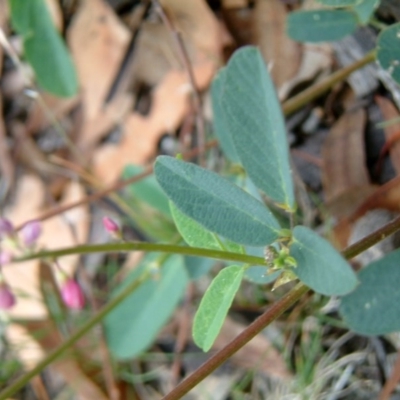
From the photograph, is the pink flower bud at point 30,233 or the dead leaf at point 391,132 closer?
the pink flower bud at point 30,233

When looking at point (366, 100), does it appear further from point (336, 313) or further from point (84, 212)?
point (84, 212)

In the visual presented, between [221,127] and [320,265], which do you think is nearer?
[320,265]

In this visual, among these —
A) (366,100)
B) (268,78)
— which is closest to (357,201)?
(366,100)

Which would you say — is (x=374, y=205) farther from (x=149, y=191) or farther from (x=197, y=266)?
(x=149, y=191)

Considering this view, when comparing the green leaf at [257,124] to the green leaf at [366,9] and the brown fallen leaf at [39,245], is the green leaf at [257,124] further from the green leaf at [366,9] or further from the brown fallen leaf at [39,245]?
the brown fallen leaf at [39,245]

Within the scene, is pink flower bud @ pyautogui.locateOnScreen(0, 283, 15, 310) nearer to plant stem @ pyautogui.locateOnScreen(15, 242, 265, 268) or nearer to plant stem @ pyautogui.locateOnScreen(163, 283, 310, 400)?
plant stem @ pyautogui.locateOnScreen(15, 242, 265, 268)

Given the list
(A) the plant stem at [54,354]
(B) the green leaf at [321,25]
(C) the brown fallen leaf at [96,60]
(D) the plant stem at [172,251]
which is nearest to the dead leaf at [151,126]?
(C) the brown fallen leaf at [96,60]

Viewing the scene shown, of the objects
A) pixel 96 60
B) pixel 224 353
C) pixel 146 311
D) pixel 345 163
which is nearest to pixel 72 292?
pixel 146 311

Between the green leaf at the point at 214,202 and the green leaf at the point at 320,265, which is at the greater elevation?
the green leaf at the point at 214,202
